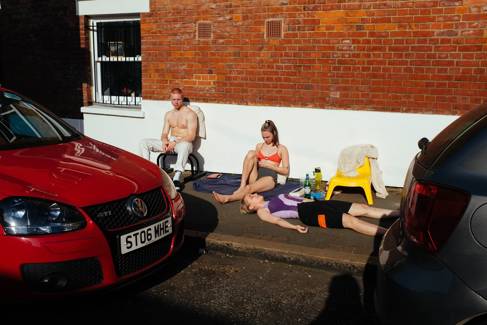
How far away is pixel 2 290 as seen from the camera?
3010 millimetres

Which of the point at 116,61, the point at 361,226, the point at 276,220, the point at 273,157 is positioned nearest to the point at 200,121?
the point at 273,157

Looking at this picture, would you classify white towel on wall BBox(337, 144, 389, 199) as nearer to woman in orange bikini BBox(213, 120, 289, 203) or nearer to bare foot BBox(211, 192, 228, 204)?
woman in orange bikini BBox(213, 120, 289, 203)

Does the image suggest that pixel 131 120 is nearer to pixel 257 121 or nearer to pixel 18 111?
pixel 257 121

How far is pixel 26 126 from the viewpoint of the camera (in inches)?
170

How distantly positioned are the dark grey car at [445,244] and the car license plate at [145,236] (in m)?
1.75

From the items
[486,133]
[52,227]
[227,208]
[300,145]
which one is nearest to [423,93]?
[300,145]

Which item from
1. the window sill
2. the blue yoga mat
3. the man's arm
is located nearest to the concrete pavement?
the blue yoga mat

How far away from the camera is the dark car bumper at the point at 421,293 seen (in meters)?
2.14

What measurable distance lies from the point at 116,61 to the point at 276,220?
16.3 feet

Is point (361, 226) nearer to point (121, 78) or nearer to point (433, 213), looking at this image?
point (433, 213)

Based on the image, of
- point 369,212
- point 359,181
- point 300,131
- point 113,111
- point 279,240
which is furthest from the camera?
point 113,111

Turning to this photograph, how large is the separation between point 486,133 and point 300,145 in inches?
196

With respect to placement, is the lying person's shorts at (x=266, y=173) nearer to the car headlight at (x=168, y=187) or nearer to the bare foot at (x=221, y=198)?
the bare foot at (x=221, y=198)

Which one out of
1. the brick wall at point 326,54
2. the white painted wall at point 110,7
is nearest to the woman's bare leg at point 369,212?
the brick wall at point 326,54
